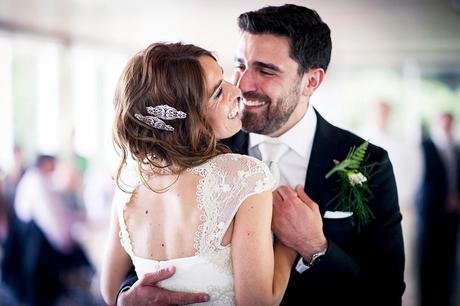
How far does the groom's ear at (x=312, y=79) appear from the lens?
1937 mm

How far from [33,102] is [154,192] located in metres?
1.66

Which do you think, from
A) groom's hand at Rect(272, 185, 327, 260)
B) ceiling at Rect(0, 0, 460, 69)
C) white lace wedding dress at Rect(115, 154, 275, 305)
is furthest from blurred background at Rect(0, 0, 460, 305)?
white lace wedding dress at Rect(115, 154, 275, 305)

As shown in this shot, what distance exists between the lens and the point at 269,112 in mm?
1951

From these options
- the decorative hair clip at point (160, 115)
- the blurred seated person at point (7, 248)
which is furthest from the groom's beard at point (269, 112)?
the blurred seated person at point (7, 248)

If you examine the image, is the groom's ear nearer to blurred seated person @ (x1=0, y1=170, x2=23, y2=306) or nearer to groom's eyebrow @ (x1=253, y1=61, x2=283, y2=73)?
groom's eyebrow @ (x1=253, y1=61, x2=283, y2=73)

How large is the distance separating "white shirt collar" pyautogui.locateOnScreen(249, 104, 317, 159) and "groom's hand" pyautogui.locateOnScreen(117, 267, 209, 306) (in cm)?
57

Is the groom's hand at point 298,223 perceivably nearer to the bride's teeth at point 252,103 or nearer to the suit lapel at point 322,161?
the suit lapel at point 322,161

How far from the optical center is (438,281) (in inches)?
82.3

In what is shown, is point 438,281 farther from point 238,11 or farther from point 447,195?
point 238,11

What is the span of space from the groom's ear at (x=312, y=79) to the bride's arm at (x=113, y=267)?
2.48 ft

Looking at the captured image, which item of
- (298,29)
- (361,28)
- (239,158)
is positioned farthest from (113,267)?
(361,28)

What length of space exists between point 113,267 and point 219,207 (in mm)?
549

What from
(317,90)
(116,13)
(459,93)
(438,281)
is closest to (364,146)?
(317,90)

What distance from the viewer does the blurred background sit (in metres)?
2.03
